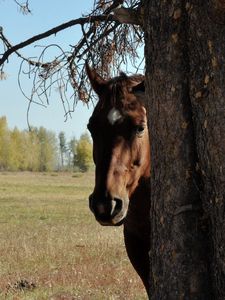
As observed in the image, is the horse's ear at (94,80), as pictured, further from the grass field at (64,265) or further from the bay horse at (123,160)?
the grass field at (64,265)

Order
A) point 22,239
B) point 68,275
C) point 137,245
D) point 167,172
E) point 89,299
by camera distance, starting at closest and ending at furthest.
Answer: point 167,172, point 137,245, point 89,299, point 68,275, point 22,239

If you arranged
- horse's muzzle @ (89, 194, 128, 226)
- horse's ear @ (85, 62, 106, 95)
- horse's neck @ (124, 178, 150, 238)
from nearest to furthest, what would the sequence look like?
horse's muzzle @ (89, 194, 128, 226) → horse's neck @ (124, 178, 150, 238) → horse's ear @ (85, 62, 106, 95)

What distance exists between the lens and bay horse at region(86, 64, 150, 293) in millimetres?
4320

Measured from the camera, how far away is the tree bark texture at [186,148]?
10.00 ft

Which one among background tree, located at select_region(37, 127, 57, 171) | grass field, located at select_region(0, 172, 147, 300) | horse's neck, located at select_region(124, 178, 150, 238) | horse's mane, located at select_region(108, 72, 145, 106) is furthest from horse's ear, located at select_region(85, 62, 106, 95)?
background tree, located at select_region(37, 127, 57, 171)

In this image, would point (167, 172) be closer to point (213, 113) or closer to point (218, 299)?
point (213, 113)

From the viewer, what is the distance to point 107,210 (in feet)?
13.8

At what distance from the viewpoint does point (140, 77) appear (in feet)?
17.1

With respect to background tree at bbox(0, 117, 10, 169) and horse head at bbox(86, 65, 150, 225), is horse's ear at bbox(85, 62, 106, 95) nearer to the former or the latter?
horse head at bbox(86, 65, 150, 225)

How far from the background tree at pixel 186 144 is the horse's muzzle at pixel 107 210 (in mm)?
817

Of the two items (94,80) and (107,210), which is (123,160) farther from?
(94,80)

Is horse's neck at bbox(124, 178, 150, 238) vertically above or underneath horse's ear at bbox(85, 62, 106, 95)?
underneath

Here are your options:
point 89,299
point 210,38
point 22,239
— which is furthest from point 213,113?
point 22,239

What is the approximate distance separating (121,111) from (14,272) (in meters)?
5.02
